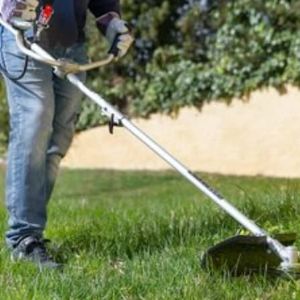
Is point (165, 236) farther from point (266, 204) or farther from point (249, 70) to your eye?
point (249, 70)

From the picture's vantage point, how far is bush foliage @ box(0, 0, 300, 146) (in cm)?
1291

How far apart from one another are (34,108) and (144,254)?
32.7 inches

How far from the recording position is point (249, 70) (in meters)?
13.3

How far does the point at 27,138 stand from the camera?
13.8ft

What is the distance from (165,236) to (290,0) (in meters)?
8.34

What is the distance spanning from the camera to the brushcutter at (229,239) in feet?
12.1

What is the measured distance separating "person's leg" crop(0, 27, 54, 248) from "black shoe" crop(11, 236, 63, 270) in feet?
0.10

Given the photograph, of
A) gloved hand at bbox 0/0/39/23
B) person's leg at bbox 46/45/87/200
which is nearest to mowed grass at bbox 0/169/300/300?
person's leg at bbox 46/45/87/200

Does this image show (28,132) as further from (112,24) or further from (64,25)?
(112,24)

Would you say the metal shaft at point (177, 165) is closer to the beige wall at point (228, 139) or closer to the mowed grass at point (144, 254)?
the mowed grass at point (144, 254)

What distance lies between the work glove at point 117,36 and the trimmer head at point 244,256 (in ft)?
3.38

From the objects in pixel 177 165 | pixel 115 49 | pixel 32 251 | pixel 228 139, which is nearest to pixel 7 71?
pixel 115 49

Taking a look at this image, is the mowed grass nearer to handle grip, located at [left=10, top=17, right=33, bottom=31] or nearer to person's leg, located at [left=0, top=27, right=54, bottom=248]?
person's leg, located at [left=0, top=27, right=54, bottom=248]

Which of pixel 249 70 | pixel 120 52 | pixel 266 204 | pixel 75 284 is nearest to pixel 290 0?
pixel 249 70
